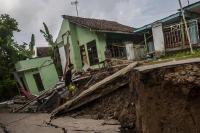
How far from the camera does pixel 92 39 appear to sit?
682 inches

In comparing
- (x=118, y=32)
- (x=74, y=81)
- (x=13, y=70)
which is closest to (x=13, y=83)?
(x=13, y=70)

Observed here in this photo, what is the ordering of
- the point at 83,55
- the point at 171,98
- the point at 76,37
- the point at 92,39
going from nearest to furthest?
the point at 171,98, the point at 92,39, the point at 83,55, the point at 76,37

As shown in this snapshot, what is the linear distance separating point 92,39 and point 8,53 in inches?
290

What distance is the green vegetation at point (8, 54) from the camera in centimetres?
1986

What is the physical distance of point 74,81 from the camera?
10922mm

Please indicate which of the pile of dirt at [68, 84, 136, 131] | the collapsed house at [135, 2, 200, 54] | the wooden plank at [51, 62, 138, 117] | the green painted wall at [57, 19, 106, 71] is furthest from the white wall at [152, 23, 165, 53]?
the pile of dirt at [68, 84, 136, 131]

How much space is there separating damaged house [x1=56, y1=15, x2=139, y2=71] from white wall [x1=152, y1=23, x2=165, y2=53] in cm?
255

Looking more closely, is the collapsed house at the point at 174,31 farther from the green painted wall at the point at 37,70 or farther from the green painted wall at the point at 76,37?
the green painted wall at the point at 37,70

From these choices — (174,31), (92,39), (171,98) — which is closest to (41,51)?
(92,39)

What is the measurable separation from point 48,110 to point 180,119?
8.16 meters

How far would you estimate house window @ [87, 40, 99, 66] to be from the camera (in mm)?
17228

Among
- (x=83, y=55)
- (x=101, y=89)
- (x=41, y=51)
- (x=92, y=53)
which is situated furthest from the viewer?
(x=41, y=51)

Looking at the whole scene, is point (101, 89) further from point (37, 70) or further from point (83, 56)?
point (37, 70)

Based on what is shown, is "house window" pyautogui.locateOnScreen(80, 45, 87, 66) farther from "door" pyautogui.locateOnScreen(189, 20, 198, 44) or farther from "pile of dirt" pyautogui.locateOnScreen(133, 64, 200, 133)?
"pile of dirt" pyautogui.locateOnScreen(133, 64, 200, 133)
